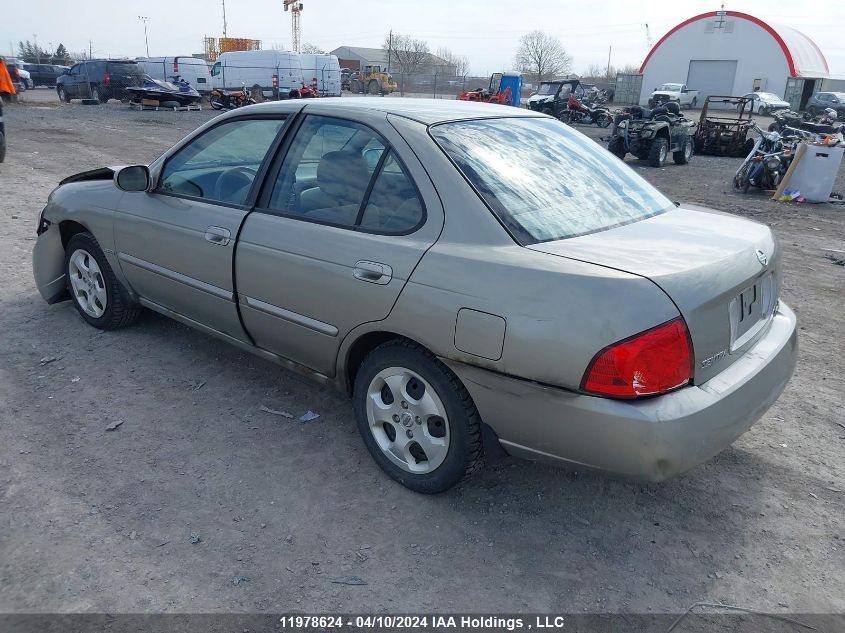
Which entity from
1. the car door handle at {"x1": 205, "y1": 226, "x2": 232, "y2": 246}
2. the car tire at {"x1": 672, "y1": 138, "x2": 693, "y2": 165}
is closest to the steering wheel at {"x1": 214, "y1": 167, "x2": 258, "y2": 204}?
the car door handle at {"x1": 205, "y1": 226, "x2": 232, "y2": 246}

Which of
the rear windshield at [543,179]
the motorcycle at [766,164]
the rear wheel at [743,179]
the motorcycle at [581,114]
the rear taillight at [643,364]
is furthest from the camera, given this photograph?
the motorcycle at [581,114]

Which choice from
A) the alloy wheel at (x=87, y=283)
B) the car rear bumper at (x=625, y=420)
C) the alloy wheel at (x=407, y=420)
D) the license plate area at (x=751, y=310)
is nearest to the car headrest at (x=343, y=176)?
the alloy wheel at (x=407, y=420)

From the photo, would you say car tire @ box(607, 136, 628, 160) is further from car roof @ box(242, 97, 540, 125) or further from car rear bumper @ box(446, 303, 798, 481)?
car rear bumper @ box(446, 303, 798, 481)

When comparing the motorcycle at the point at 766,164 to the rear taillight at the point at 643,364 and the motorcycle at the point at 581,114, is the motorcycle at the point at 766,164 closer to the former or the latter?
the rear taillight at the point at 643,364

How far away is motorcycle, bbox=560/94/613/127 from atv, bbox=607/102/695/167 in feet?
→ 36.4

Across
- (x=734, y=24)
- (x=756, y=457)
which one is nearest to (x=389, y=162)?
(x=756, y=457)

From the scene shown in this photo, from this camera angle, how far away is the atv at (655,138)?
1570 cm

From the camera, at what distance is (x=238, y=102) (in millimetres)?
27875

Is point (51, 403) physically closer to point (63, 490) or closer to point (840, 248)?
point (63, 490)

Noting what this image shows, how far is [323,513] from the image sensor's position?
9.36ft

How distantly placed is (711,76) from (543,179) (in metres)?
61.9

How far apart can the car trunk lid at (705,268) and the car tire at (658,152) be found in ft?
44.9

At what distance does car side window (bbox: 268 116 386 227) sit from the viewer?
120 inches

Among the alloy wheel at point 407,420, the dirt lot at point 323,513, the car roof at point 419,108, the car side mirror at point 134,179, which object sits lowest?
the dirt lot at point 323,513
